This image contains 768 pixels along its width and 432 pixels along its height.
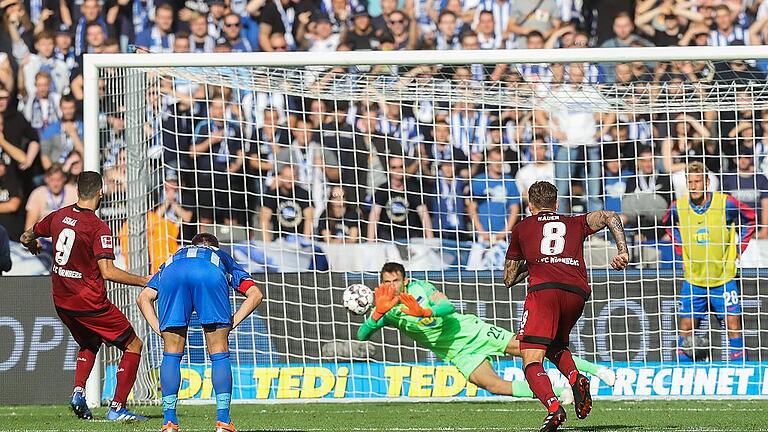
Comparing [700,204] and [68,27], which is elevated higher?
[68,27]

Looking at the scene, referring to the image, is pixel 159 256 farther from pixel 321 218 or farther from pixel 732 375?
pixel 732 375

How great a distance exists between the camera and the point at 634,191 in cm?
1266

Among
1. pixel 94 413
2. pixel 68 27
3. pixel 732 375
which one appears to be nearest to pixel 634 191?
pixel 732 375

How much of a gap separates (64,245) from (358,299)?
269 centimetres

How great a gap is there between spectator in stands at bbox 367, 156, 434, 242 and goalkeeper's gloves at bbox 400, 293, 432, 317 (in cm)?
211

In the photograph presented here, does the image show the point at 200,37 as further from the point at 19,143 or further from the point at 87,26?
the point at 19,143

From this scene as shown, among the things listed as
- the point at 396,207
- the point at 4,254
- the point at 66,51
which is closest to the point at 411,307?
the point at 396,207

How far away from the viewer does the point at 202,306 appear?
730 centimetres

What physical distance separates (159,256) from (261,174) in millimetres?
1433

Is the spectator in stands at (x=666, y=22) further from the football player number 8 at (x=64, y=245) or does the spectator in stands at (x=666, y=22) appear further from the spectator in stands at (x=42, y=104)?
the football player number 8 at (x=64, y=245)

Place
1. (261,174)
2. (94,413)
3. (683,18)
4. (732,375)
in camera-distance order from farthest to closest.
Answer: (683,18) < (261,174) < (732,375) < (94,413)

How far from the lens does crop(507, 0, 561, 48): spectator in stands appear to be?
1529 cm

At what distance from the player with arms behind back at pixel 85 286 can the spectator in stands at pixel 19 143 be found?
5263 mm

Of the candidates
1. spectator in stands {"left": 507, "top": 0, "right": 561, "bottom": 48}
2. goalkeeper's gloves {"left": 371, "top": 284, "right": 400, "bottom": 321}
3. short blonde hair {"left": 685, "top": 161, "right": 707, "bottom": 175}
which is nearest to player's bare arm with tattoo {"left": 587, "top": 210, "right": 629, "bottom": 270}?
goalkeeper's gloves {"left": 371, "top": 284, "right": 400, "bottom": 321}
